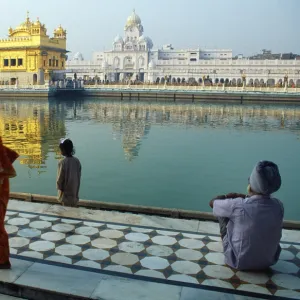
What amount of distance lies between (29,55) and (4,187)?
40.8 m

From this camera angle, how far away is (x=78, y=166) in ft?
15.5

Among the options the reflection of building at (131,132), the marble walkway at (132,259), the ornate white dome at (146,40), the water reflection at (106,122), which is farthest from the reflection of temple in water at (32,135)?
the ornate white dome at (146,40)

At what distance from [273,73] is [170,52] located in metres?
24.7

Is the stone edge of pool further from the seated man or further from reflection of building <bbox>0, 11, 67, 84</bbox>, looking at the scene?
reflection of building <bbox>0, 11, 67, 84</bbox>

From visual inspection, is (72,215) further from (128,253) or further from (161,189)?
(161,189)

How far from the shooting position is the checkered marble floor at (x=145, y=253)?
3.10m

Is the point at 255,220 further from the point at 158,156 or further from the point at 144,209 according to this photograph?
the point at 158,156

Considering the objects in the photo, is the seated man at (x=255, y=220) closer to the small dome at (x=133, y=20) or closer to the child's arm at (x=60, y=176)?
the child's arm at (x=60, y=176)

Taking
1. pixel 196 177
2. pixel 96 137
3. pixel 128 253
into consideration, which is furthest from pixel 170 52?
pixel 128 253

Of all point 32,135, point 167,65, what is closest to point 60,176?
point 32,135

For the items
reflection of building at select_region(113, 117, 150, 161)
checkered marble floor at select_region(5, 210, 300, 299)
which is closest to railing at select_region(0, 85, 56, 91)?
reflection of building at select_region(113, 117, 150, 161)

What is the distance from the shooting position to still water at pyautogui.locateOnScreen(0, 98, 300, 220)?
748cm

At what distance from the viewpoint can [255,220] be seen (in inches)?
121

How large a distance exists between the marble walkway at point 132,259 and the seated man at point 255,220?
134 millimetres
